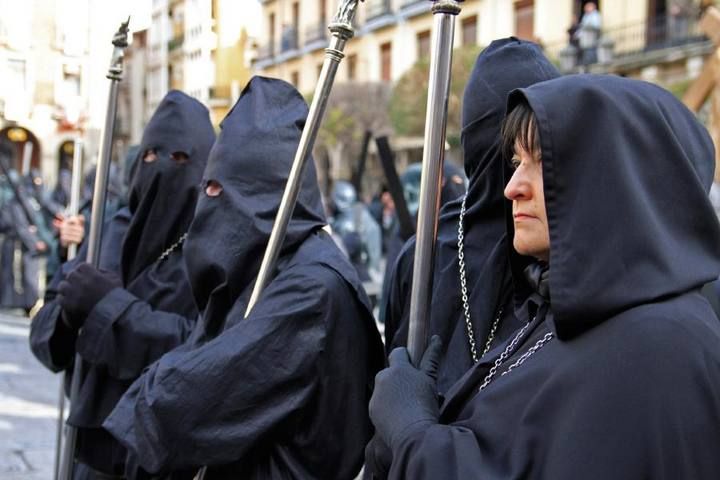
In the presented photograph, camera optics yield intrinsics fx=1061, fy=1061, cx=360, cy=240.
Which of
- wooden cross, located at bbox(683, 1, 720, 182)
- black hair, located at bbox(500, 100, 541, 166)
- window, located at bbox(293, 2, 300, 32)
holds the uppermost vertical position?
window, located at bbox(293, 2, 300, 32)

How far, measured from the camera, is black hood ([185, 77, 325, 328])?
2.83 meters

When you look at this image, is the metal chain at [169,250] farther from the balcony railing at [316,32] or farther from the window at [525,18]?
the balcony railing at [316,32]

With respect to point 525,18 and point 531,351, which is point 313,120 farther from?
point 525,18

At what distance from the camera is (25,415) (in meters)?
7.46

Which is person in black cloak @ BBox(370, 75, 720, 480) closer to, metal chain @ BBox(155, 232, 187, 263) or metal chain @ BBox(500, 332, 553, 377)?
metal chain @ BBox(500, 332, 553, 377)

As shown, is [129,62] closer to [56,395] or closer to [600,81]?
[56,395]

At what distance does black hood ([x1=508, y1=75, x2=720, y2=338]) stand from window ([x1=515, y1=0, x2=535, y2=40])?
1093 inches

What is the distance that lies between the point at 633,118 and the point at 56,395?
291 inches

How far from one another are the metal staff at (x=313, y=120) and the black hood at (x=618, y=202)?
93 cm

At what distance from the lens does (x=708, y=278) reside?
5.34 ft

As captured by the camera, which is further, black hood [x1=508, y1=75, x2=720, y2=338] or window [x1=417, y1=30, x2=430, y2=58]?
window [x1=417, y1=30, x2=430, y2=58]

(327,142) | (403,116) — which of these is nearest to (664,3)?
(403,116)

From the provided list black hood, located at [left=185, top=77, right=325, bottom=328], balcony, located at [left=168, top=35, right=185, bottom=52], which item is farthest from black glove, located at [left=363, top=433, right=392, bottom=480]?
balcony, located at [left=168, top=35, right=185, bottom=52]

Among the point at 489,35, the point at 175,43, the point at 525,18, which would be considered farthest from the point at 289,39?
the point at 175,43
